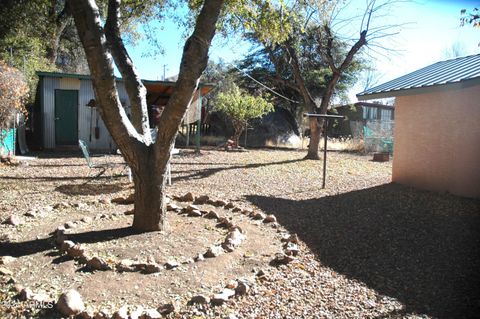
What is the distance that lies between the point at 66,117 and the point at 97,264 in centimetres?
1246

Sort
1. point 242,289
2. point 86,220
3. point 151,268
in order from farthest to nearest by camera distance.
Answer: point 86,220, point 151,268, point 242,289

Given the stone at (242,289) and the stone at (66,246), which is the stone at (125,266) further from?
the stone at (242,289)

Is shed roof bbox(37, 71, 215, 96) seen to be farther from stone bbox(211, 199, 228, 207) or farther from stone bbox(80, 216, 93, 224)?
stone bbox(80, 216, 93, 224)

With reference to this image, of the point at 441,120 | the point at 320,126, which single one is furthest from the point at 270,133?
the point at 441,120

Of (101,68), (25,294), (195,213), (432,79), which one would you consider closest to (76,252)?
(25,294)

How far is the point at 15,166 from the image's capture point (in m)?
10.3

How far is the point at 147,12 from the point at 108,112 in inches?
259

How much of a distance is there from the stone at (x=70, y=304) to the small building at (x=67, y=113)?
488 inches

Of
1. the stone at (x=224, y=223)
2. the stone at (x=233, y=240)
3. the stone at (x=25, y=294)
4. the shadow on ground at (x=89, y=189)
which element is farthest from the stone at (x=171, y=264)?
the shadow on ground at (x=89, y=189)

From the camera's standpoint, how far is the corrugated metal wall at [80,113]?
14688 mm

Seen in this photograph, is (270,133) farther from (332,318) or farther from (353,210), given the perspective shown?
(332,318)

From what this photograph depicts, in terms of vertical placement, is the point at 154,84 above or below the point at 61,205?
above

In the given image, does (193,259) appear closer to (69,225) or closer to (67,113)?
(69,225)

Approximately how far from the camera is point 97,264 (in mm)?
3883
